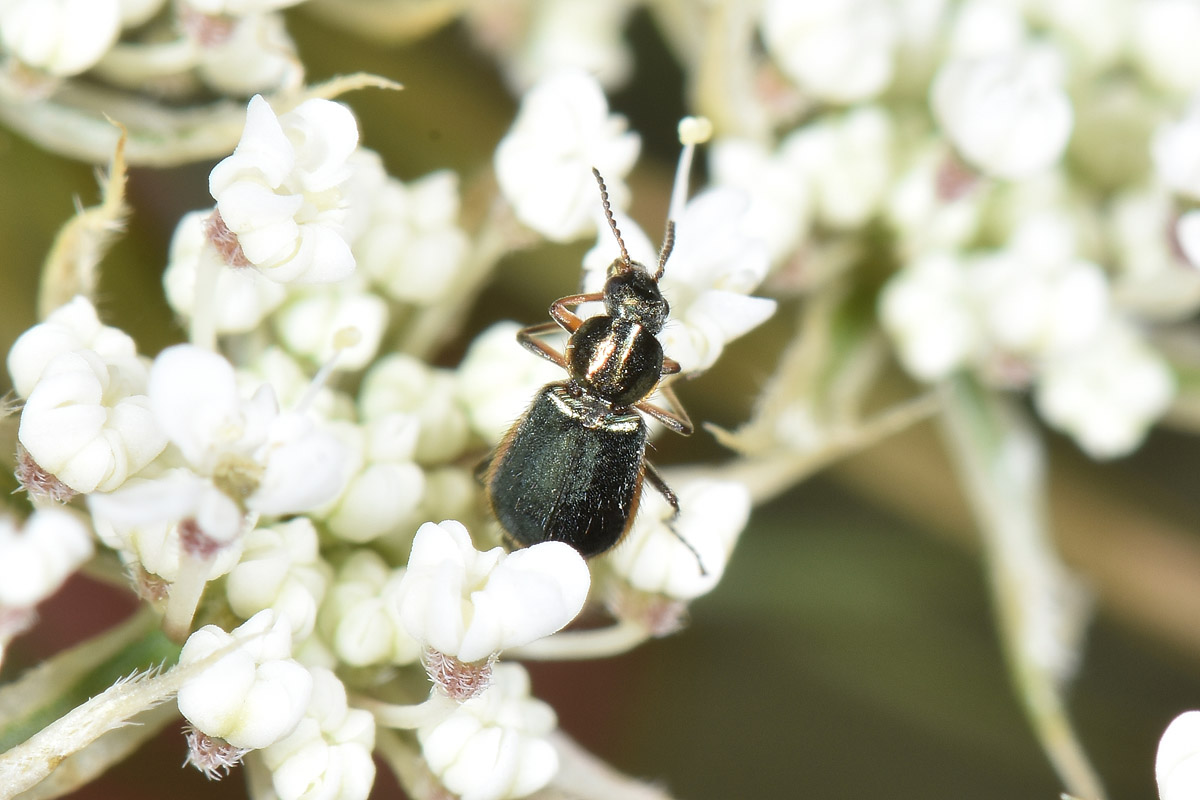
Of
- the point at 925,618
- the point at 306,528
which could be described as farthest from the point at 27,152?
the point at 925,618

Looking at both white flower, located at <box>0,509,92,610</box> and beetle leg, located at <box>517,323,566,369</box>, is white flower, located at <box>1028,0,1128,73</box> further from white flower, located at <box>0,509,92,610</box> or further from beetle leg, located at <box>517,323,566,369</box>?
white flower, located at <box>0,509,92,610</box>

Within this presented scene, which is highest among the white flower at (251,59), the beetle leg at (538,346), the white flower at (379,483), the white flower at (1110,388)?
the white flower at (251,59)

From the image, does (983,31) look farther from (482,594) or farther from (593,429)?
(482,594)

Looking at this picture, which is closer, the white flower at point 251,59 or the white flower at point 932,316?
the white flower at point 251,59

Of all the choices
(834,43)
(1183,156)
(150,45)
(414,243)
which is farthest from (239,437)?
(1183,156)

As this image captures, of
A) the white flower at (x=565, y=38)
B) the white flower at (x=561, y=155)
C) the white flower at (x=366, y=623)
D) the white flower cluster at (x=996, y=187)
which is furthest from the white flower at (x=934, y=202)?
the white flower at (x=366, y=623)

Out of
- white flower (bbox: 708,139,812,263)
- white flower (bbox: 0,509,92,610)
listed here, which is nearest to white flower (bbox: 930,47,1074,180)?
white flower (bbox: 708,139,812,263)

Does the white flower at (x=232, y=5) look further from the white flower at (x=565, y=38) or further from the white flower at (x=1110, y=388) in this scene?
the white flower at (x=1110, y=388)
